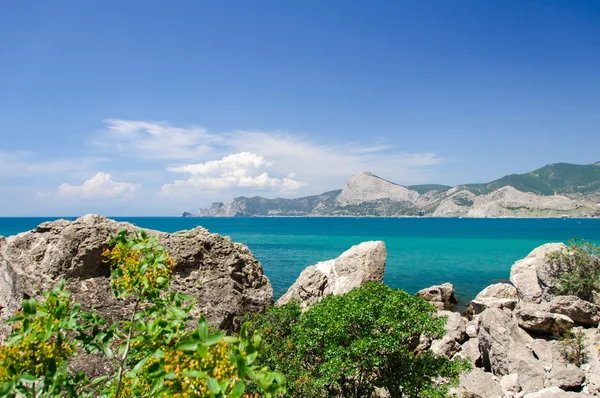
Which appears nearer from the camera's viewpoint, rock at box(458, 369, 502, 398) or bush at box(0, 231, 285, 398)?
bush at box(0, 231, 285, 398)

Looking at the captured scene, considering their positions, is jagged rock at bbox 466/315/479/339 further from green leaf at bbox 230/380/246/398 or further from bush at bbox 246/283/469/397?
green leaf at bbox 230/380/246/398

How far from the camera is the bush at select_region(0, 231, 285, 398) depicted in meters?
2.72

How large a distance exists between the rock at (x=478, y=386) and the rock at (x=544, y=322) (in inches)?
240

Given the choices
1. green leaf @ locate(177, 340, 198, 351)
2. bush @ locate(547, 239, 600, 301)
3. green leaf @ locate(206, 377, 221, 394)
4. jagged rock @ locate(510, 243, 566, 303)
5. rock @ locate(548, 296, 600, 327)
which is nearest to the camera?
green leaf @ locate(206, 377, 221, 394)

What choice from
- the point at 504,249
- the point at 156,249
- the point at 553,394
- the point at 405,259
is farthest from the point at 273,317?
the point at 504,249

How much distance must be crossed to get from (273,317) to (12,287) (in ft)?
33.3

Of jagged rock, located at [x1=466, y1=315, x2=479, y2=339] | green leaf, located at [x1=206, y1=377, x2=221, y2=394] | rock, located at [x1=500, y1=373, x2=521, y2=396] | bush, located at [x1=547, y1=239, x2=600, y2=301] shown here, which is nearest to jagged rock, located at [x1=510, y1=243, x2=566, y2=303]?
bush, located at [x1=547, y1=239, x2=600, y2=301]

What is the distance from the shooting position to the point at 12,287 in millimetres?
14867

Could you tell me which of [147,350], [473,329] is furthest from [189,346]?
[473,329]

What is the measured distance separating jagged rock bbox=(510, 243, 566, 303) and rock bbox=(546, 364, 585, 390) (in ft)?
40.4

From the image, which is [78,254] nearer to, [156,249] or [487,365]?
[156,249]

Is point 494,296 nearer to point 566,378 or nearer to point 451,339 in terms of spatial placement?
point 451,339

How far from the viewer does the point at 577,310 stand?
21750 mm

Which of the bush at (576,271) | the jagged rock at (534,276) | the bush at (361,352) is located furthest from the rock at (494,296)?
the bush at (361,352)
